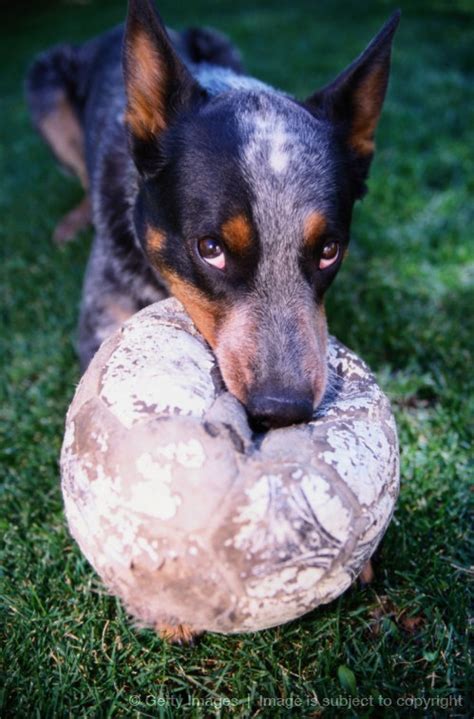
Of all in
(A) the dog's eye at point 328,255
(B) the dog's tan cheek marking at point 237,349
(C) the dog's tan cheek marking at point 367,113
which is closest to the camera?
(B) the dog's tan cheek marking at point 237,349

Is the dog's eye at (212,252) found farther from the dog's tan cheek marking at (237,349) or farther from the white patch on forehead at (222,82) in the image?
the white patch on forehead at (222,82)

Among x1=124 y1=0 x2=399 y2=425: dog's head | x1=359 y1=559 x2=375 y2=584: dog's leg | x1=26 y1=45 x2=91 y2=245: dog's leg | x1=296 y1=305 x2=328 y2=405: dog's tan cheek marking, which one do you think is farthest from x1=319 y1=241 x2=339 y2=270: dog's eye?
x1=26 y1=45 x2=91 y2=245: dog's leg

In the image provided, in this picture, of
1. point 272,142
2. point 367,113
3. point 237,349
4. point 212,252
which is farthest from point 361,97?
point 237,349

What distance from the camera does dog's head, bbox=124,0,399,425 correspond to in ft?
6.40

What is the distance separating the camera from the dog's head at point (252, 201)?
1951 mm

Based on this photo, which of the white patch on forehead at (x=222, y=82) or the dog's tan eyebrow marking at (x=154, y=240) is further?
the white patch on forehead at (x=222, y=82)

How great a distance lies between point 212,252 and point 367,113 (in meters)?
0.94

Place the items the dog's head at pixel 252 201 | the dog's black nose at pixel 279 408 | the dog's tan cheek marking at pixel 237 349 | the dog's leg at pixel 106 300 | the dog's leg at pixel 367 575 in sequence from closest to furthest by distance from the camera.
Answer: the dog's black nose at pixel 279 408, the dog's tan cheek marking at pixel 237 349, the dog's head at pixel 252 201, the dog's leg at pixel 367 575, the dog's leg at pixel 106 300

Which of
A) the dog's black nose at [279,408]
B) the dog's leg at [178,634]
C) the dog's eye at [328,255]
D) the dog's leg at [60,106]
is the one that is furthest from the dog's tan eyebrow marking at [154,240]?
the dog's leg at [60,106]

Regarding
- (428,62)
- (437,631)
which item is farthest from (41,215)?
(428,62)

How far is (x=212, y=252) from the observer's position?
2143 millimetres

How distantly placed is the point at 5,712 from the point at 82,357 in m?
1.64

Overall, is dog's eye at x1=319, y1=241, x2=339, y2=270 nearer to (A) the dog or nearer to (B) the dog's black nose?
(A) the dog

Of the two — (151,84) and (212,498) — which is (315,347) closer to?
(212,498)
